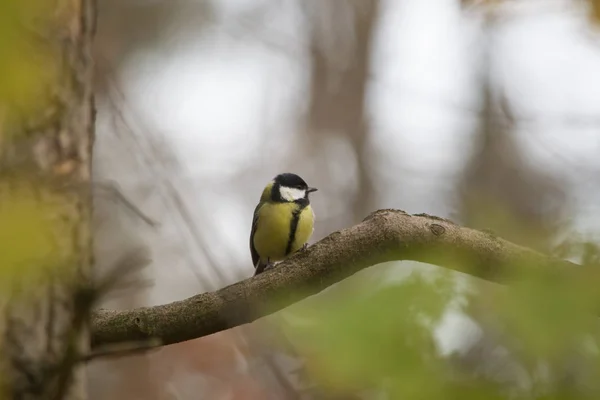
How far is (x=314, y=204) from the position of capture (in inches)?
326

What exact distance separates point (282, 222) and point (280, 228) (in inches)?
1.4

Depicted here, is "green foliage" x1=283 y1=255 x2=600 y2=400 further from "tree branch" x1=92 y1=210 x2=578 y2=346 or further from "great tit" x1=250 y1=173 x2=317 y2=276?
"great tit" x1=250 y1=173 x2=317 y2=276

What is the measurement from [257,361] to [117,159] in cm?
361

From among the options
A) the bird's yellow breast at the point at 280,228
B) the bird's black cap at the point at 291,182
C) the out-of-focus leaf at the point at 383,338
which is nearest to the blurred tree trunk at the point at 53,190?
the out-of-focus leaf at the point at 383,338

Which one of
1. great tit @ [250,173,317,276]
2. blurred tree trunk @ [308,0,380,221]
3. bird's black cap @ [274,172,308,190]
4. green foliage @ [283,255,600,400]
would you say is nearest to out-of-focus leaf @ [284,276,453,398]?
green foliage @ [283,255,600,400]

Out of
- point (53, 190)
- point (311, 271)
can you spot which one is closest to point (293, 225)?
point (311, 271)

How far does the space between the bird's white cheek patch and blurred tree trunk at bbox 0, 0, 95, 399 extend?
2.39 meters

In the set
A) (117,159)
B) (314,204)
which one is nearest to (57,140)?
(117,159)

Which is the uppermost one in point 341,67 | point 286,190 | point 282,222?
point 341,67

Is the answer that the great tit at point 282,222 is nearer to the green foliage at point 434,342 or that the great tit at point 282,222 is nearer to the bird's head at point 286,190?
the bird's head at point 286,190

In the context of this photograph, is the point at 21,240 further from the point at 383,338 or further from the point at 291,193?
the point at 291,193

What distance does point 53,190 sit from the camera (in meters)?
1.27

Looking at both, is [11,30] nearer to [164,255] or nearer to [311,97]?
[164,255]

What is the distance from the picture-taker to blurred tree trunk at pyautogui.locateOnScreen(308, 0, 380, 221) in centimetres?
868
